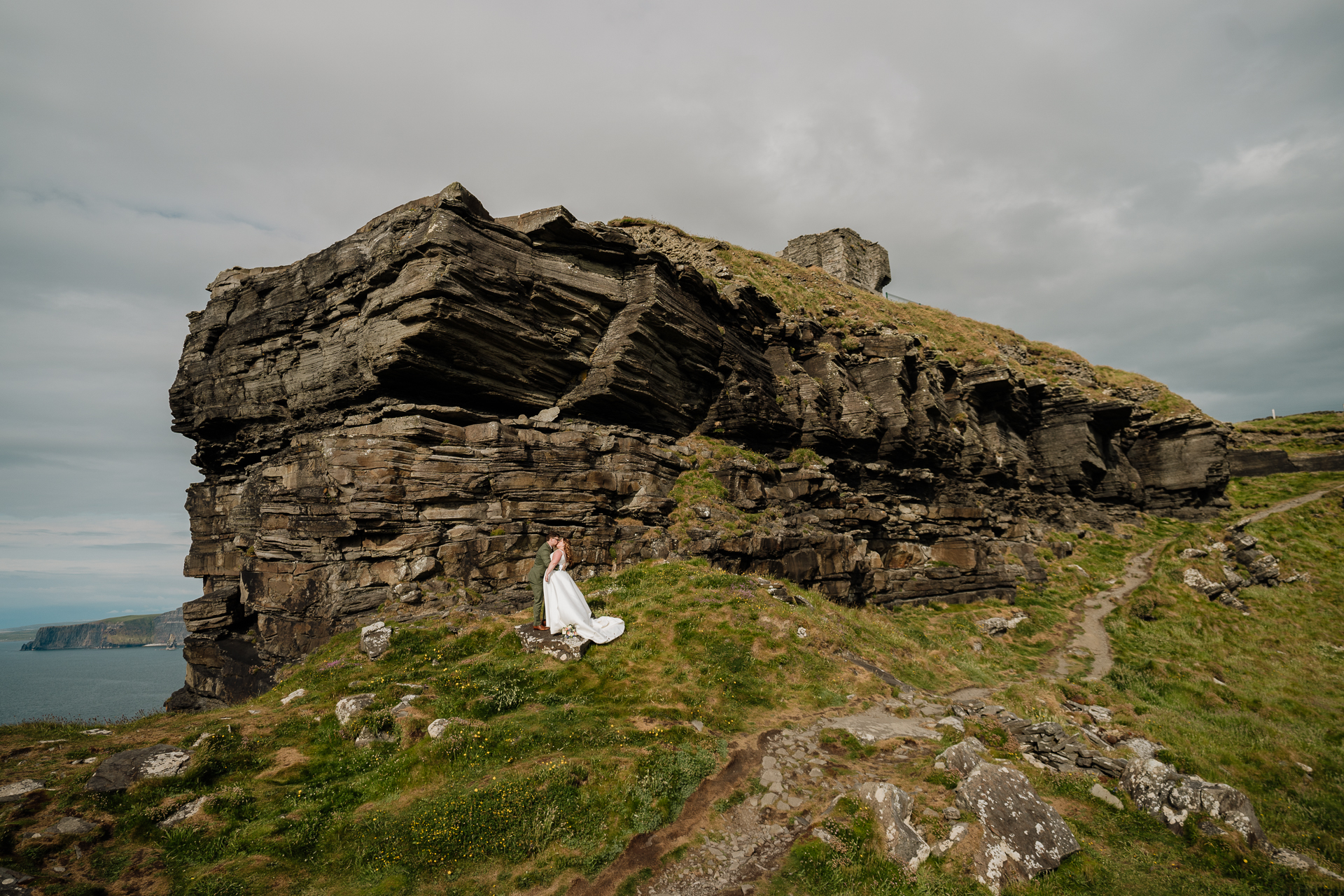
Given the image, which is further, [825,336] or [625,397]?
[825,336]

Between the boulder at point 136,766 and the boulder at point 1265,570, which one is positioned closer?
the boulder at point 136,766

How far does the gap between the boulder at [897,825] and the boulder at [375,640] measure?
42.4 ft

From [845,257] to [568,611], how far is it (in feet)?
194

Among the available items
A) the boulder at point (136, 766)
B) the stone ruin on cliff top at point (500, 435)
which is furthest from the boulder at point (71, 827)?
the stone ruin on cliff top at point (500, 435)

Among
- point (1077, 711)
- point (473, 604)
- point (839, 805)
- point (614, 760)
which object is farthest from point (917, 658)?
point (473, 604)

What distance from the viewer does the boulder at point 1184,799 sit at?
27.9 ft

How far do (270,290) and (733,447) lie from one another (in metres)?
24.0

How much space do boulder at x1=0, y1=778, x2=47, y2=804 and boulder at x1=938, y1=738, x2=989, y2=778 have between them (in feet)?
51.8

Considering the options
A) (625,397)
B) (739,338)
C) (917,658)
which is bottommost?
(917,658)

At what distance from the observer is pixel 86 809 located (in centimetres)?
817

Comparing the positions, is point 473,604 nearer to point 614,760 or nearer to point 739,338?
point 614,760

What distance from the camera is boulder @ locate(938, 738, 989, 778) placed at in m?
10.0

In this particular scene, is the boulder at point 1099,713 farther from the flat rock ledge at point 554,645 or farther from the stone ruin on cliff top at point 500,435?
the flat rock ledge at point 554,645

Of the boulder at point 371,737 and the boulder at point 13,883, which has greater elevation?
the boulder at point 13,883
